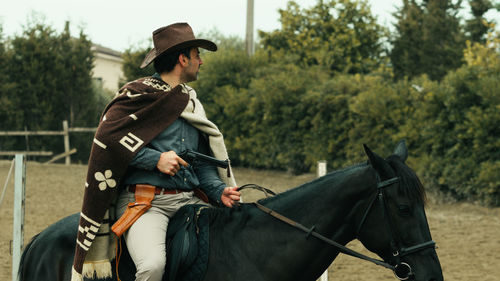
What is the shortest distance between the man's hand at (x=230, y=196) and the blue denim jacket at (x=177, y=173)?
6cm

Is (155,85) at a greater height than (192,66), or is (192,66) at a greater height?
(192,66)

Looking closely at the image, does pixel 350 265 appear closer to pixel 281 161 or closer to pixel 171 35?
pixel 171 35

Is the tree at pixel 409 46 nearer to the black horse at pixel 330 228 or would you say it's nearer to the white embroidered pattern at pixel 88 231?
the black horse at pixel 330 228

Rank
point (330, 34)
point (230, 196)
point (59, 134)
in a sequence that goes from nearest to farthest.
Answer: point (230, 196) → point (59, 134) → point (330, 34)

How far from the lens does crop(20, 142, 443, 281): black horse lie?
9.27 ft

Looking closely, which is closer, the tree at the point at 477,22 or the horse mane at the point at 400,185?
the horse mane at the point at 400,185

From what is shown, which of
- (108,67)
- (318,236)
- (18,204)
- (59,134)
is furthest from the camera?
(108,67)

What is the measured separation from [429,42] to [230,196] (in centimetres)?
3564

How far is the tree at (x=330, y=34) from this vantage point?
28.3 metres

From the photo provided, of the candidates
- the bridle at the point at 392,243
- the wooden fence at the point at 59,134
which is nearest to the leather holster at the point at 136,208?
the bridle at the point at 392,243

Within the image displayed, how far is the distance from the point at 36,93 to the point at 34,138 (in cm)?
181

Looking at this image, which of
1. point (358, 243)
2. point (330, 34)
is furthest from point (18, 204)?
point (330, 34)

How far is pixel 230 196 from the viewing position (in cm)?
336

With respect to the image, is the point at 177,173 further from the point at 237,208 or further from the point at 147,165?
the point at 237,208
